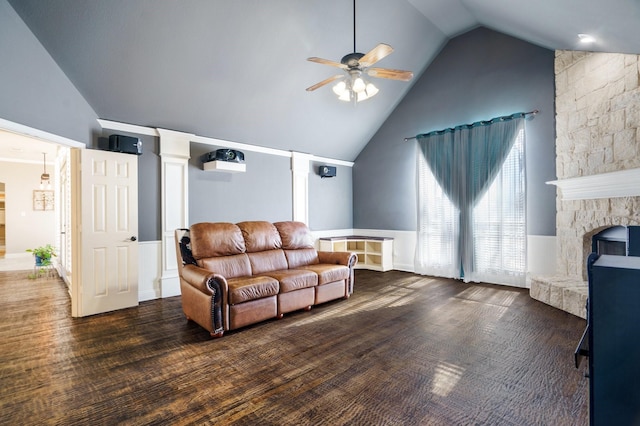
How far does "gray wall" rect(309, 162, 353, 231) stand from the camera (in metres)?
6.37

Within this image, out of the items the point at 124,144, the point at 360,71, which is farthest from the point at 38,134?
the point at 360,71

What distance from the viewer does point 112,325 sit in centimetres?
331

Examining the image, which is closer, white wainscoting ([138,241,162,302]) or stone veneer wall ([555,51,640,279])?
stone veneer wall ([555,51,640,279])

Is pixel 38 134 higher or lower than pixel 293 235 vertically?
higher

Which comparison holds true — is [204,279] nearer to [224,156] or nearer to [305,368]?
[305,368]

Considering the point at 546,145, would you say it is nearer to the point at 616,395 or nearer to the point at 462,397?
the point at 462,397

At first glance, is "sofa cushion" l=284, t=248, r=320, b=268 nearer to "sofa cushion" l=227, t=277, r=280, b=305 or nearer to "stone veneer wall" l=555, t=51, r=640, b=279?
"sofa cushion" l=227, t=277, r=280, b=305

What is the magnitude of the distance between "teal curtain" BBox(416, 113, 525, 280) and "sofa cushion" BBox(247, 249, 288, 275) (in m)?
3.11

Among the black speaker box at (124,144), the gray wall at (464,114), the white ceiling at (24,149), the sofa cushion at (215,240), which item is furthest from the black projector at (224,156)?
the gray wall at (464,114)

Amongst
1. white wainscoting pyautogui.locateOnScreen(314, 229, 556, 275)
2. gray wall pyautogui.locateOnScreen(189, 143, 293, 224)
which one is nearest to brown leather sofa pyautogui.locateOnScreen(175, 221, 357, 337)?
gray wall pyautogui.locateOnScreen(189, 143, 293, 224)

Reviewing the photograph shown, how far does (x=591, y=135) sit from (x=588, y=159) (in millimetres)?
293

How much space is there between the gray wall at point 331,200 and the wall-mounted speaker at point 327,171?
0.15 m

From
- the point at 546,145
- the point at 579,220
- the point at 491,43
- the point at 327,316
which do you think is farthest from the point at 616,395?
the point at 491,43

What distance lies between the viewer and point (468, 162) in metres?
5.16
